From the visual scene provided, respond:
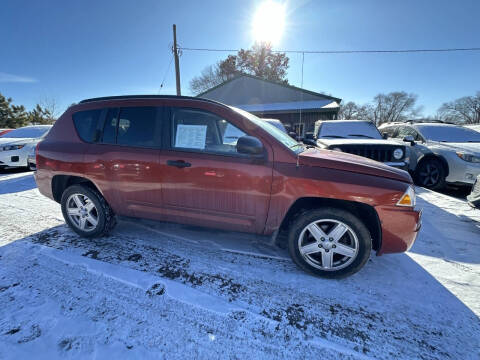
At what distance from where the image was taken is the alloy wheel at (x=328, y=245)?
2.18 metres

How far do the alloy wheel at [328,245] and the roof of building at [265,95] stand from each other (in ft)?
50.3

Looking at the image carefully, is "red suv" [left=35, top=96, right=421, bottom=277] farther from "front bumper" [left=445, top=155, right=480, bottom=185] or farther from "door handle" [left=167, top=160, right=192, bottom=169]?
"front bumper" [left=445, top=155, right=480, bottom=185]

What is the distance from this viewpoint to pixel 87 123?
2898mm

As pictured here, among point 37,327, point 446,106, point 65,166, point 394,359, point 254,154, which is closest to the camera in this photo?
point 394,359

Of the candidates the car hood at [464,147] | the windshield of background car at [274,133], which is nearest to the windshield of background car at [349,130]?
the car hood at [464,147]

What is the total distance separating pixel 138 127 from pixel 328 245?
255 centimetres

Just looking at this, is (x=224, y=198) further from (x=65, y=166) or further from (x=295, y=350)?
(x=65, y=166)

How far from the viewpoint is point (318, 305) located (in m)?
1.95

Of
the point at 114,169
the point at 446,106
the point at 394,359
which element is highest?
the point at 446,106

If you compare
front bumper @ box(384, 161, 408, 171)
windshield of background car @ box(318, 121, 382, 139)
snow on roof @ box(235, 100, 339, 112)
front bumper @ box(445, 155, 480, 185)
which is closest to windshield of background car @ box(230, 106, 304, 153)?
front bumper @ box(384, 161, 408, 171)

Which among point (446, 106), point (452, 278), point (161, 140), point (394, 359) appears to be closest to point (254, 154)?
point (161, 140)

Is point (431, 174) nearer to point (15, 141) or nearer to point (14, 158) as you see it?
point (14, 158)

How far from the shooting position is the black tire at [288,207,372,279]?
2.13 m

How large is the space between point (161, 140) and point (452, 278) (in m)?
3.55
